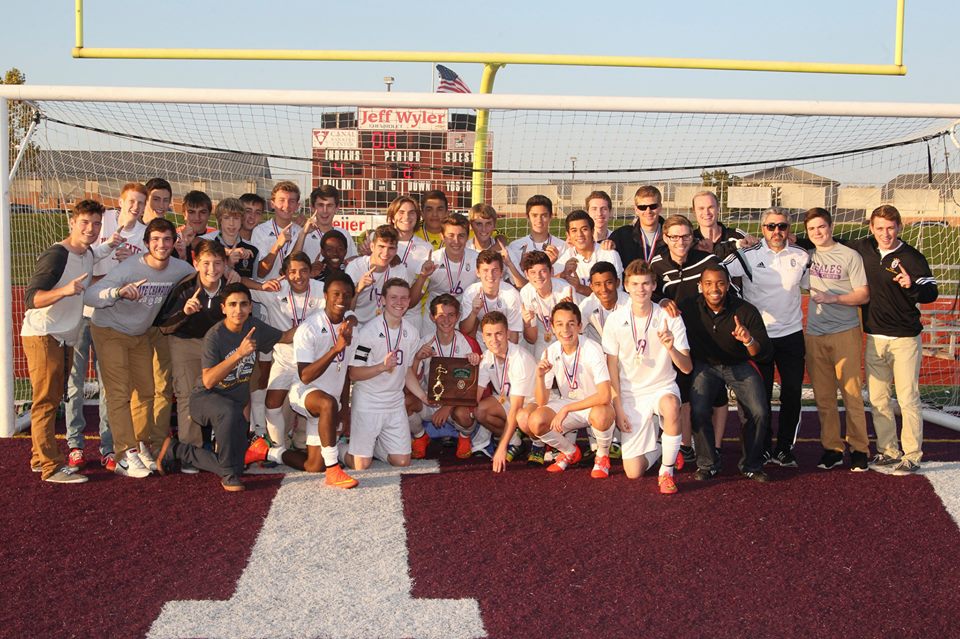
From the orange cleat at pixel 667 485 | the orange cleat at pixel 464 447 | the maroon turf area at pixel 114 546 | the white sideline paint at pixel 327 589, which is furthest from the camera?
the orange cleat at pixel 464 447

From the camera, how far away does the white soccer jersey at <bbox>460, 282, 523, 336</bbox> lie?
20.4ft

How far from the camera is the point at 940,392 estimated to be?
8.80 m

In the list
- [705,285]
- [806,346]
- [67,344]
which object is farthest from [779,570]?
[67,344]

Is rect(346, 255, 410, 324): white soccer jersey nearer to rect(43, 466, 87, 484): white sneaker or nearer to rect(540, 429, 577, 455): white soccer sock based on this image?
rect(540, 429, 577, 455): white soccer sock

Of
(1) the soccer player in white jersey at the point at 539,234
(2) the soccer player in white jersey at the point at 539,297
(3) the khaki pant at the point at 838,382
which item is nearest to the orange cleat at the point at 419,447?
(2) the soccer player in white jersey at the point at 539,297

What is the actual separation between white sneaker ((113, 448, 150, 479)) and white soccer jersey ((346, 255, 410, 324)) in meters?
1.81

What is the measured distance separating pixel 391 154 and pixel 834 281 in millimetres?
7433

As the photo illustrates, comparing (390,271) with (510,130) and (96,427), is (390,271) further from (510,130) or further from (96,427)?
(96,427)

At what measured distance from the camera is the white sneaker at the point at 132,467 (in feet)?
18.2

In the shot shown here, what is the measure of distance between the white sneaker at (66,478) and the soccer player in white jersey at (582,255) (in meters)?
3.50

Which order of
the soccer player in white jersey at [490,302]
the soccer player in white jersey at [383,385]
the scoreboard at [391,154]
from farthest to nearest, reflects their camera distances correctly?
the scoreboard at [391,154] < the soccer player in white jersey at [490,302] < the soccer player in white jersey at [383,385]

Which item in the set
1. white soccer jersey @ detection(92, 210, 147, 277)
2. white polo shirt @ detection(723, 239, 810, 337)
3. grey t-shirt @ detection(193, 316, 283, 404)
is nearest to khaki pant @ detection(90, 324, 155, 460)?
grey t-shirt @ detection(193, 316, 283, 404)

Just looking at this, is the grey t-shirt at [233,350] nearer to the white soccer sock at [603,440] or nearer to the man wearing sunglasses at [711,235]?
the white soccer sock at [603,440]

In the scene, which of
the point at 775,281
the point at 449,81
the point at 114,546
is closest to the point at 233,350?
the point at 114,546
